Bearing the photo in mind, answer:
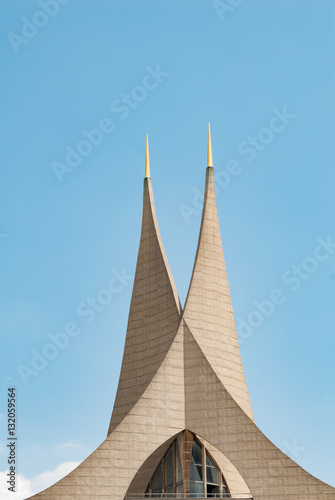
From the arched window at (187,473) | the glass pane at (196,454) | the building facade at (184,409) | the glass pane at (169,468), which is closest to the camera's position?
the building facade at (184,409)

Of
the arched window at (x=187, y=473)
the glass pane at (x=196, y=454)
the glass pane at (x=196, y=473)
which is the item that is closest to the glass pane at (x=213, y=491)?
the arched window at (x=187, y=473)

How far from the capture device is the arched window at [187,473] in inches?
1012

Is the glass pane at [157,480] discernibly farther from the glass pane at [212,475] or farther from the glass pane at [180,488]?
the glass pane at [212,475]

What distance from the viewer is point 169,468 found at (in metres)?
26.5

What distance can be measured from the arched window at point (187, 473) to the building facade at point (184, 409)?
3cm

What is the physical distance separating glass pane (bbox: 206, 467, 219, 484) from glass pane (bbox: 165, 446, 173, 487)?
1.10 meters

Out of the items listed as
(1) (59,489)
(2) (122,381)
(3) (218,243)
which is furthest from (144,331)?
(1) (59,489)

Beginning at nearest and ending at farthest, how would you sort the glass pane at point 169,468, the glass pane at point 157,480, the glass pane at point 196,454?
the glass pane at point 196,454, the glass pane at point 169,468, the glass pane at point 157,480

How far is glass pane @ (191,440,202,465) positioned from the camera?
26.0 meters

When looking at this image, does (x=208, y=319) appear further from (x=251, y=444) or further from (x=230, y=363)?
(x=251, y=444)

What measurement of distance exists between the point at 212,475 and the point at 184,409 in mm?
2345

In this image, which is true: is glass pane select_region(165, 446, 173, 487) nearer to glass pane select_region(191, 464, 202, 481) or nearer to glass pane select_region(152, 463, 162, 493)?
glass pane select_region(152, 463, 162, 493)

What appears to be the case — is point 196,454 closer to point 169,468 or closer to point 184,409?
point 169,468

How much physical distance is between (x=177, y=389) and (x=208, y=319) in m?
3.33
